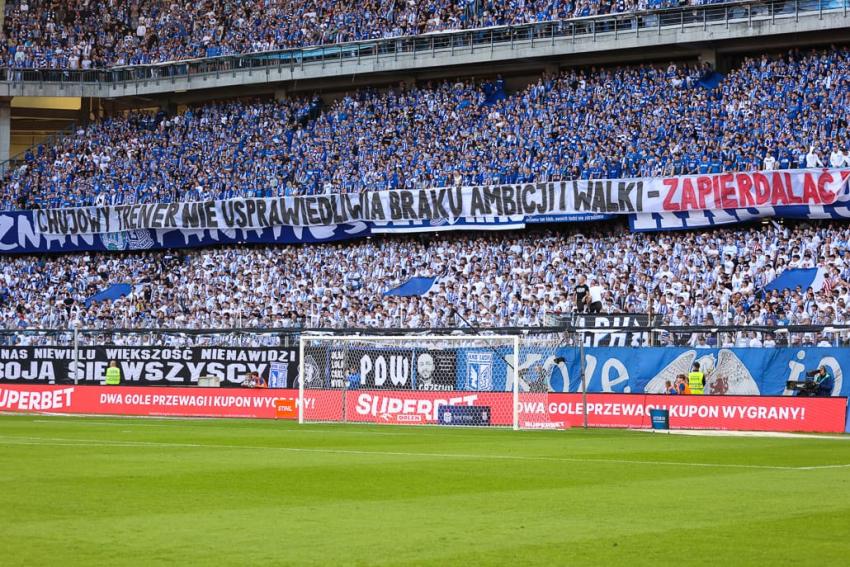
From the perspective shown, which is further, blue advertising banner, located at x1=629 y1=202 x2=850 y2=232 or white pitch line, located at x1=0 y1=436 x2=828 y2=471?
blue advertising banner, located at x1=629 y1=202 x2=850 y2=232

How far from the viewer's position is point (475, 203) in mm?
47906

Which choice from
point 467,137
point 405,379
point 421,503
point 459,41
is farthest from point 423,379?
point 421,503

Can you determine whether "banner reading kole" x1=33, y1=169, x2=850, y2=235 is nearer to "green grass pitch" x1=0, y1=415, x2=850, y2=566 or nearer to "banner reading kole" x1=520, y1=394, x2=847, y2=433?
"banner reading kole" x1=520, y1=394, x2=847, y2=433

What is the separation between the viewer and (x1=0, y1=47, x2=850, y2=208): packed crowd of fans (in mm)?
44000

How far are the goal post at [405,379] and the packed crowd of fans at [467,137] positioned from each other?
1195 cm

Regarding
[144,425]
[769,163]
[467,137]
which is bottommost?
[144,425]

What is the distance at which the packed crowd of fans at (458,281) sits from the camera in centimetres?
3934

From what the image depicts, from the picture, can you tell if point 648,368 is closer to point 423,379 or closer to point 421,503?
point 423,379

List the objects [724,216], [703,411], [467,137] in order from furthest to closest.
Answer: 1. [467,137]
2. [724,216]
3. [703,411]

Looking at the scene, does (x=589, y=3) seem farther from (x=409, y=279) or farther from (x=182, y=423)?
(x=182, y=423)

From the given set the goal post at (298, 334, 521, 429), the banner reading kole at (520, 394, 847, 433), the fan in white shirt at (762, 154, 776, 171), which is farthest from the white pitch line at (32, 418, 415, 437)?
the fan in white shirt at (762, 154, 776, 171)

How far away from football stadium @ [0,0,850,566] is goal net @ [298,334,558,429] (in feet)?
0.36

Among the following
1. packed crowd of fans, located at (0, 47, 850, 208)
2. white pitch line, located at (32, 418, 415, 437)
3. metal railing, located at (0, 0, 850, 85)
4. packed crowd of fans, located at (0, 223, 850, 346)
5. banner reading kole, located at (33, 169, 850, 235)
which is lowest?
white pitch line, located at (32, 418, 415, 437)

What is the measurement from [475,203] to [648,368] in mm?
13552
